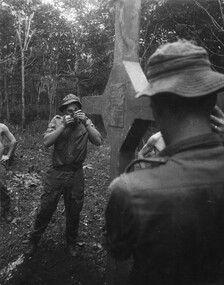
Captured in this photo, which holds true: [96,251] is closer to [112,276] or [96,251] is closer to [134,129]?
[112,276]

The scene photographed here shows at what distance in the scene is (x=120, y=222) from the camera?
130cm

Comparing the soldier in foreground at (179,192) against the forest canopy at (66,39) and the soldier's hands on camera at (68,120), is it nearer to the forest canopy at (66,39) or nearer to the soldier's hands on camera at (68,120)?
the soldier's hands on camera at (68,120)

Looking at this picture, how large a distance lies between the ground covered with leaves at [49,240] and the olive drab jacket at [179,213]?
2.77 meters

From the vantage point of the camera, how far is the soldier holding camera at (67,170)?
4156mm

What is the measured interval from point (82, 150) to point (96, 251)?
5.08ft

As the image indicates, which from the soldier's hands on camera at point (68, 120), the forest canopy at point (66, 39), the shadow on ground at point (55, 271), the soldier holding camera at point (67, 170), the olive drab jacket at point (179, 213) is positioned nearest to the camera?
the olive drab jacket at point (179, 213)

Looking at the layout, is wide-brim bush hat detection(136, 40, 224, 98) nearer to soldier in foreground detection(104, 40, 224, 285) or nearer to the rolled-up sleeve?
soldier in foreground detection(104, 40, 224, 285)

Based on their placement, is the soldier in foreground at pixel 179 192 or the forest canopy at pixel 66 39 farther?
the forest canopy at pixel 66 39

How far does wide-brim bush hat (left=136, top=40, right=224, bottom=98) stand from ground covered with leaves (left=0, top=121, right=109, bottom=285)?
3.15 metres

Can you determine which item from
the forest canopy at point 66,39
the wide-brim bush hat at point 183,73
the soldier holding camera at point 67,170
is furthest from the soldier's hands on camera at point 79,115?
the forest canopy at point 66,39

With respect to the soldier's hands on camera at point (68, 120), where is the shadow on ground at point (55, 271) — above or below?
below

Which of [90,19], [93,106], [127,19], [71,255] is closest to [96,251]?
[71,255]

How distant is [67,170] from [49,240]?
1300 millimetres

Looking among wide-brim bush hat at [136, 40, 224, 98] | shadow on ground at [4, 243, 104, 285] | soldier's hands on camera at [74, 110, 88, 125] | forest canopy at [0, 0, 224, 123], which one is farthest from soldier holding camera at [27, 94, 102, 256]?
forest canopy at [0, 0, 224, 123]
